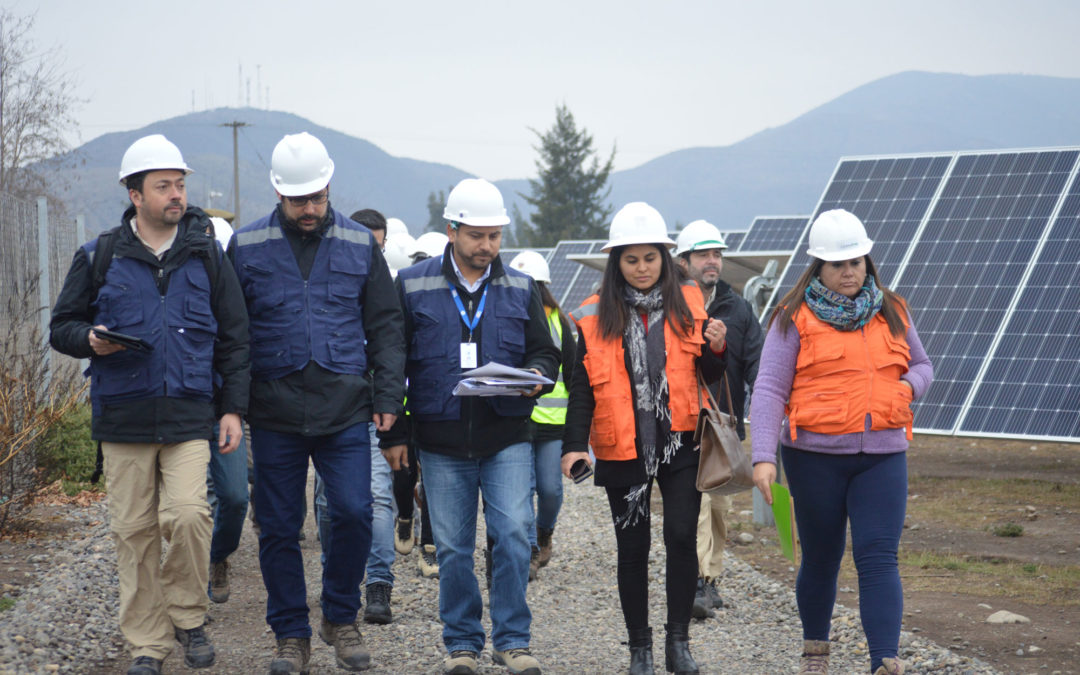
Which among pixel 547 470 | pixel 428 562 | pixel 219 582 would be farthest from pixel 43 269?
pixel 547 470

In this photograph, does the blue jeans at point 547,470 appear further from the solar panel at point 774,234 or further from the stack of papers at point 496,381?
the solar panel at point 774,234

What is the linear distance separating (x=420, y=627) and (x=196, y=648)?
1547 mm

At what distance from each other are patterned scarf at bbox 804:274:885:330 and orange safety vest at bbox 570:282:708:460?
1.85 feet

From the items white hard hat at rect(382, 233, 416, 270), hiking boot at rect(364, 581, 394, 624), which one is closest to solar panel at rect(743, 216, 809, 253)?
white hard hat at rect(382, 233, 416, 270)

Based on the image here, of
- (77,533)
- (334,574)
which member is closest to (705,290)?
(334,574)

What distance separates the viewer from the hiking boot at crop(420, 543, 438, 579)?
26.6 ft

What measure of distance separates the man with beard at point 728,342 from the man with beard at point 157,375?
2.68 m

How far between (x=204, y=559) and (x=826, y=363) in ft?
9.31

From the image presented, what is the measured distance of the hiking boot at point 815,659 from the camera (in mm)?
5160

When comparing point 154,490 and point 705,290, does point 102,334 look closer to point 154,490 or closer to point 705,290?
point 154,490

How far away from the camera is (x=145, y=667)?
16.6ft

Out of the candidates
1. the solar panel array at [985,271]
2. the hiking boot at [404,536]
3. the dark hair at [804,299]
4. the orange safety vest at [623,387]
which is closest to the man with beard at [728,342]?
the orange safety vest at [623,387]

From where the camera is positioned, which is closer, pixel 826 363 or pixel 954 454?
pixel 826 363

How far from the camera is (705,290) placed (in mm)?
7094
